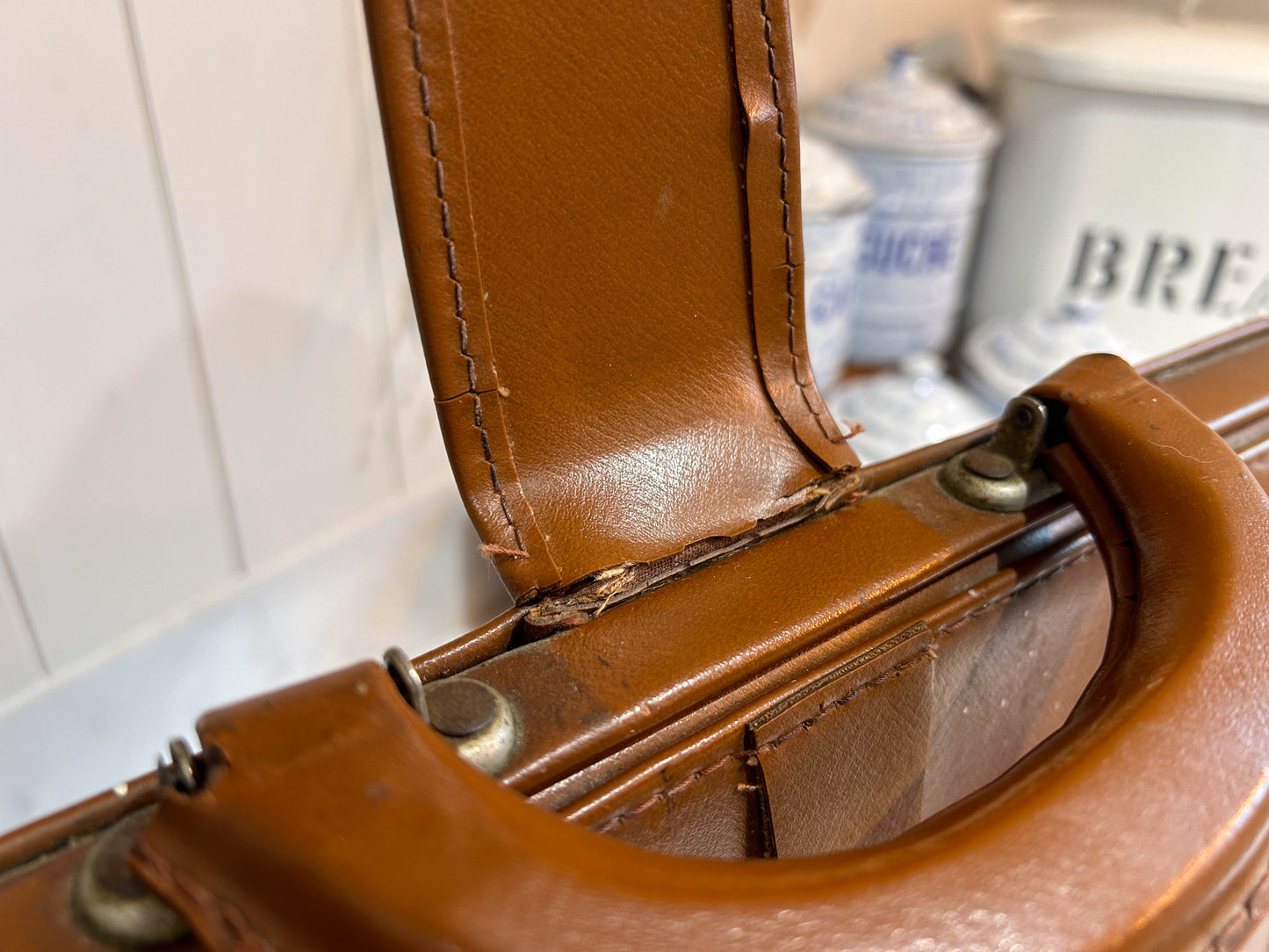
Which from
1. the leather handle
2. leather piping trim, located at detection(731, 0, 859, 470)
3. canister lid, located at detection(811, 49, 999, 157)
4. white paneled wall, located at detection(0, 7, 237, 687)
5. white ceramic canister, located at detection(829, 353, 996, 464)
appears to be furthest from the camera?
canister lid, located at detection(811, 49, 999, 157)

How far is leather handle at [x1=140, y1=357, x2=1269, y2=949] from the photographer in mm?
173

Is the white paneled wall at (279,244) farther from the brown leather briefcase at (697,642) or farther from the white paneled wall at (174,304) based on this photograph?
the brown leather briefcase at (697,642)

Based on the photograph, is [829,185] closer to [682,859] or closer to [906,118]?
[906,118]

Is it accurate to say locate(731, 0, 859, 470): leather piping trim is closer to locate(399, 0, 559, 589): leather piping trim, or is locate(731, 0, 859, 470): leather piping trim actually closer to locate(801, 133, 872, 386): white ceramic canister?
locate(399, 0, 559, 589): leather piping trim

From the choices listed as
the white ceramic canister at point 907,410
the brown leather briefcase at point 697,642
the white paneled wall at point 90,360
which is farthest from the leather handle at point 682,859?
the white ceramic canister at point 907,410

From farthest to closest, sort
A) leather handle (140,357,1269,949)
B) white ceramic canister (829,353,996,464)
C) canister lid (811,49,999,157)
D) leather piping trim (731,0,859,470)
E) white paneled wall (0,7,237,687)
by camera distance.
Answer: canister lid (811,49,999,157) → white ceramic canister (829,353,996,464) → white paneled wall (0,7,237,687) → leather piping trim (731,0,859,470) → leather handle (140,357,1269,949)

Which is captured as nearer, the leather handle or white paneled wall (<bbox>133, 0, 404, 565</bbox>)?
the leather handle

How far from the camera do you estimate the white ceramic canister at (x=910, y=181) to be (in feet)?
3.01

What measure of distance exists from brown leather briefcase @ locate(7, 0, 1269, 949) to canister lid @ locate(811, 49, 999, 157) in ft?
1.99

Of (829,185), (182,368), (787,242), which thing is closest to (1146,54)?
(829,185)

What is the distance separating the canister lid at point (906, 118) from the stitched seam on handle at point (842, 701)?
0.68 metres

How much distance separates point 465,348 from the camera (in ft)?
0.82

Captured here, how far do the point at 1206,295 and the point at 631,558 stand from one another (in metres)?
0.93

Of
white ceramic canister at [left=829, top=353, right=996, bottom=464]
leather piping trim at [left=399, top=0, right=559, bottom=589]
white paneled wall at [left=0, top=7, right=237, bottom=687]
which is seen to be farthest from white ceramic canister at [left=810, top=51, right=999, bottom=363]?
leather piping trim at [left=399, top=0, right=559, bottom=589]
